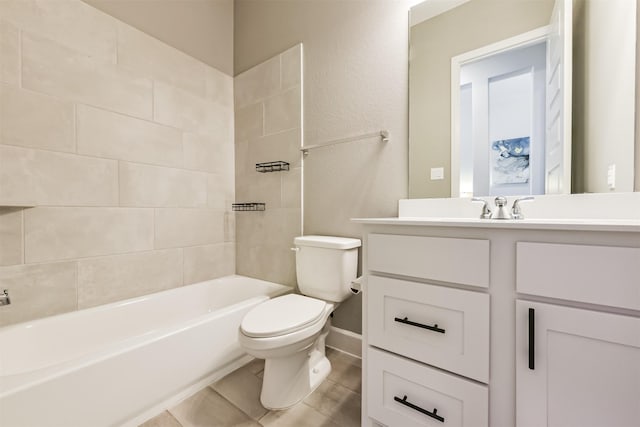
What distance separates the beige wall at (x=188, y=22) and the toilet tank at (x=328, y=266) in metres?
1.71

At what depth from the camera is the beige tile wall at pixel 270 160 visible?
1.93 metres

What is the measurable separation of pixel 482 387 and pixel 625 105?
1.10 meters

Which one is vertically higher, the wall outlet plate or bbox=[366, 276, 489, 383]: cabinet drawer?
the wall outlet plate

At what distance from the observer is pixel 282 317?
1249 millimetres

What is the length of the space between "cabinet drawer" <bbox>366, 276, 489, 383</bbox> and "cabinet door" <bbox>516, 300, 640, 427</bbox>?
10 centimetres

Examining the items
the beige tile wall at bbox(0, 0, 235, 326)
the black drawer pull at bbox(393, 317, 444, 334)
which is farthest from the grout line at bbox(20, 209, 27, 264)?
the black drawer pull at bbox(393, 317, 444, 334)

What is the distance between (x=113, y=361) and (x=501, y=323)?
1399mm

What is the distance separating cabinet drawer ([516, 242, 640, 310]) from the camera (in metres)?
0.61

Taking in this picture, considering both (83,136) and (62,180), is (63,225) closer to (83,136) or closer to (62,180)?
(62,180)

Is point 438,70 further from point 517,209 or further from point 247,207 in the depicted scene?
point 247,207

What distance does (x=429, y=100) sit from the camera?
1.40m

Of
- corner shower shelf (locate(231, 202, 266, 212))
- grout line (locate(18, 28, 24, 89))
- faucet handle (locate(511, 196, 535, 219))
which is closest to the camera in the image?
faucet handle (locate(511, 196, 535, 219))

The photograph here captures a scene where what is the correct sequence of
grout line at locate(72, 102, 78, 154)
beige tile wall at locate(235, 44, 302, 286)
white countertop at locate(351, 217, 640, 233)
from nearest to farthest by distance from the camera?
white countertop at locate(351, 217, 640, 233), grout line at locate(72, 102, 78, 154), beige tile wall at locate(235, 44, 302, 286)

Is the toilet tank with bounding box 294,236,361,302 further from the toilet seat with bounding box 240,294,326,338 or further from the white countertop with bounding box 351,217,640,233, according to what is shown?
the white countertop with bounding box 351,217,640,233
